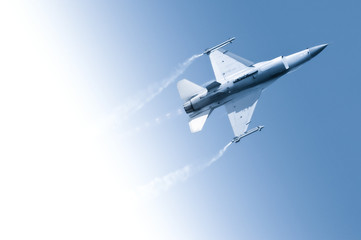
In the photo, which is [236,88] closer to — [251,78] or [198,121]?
[251,78]

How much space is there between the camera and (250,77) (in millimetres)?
55688

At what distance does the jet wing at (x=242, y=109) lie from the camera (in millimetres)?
56562

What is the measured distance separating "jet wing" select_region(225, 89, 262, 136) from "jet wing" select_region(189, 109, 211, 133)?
3.28 meters

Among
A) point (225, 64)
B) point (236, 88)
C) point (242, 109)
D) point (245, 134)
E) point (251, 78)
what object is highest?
point (225, 64)

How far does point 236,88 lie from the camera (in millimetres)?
56219

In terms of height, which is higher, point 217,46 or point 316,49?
point 217,46

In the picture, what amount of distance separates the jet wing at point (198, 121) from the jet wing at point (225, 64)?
523 cm

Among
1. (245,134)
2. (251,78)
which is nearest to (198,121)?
(245,134)

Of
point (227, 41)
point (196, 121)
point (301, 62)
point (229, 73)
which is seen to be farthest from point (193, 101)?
point (301, 62)

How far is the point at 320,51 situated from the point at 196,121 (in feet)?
64.6

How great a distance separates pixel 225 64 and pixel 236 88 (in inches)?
175

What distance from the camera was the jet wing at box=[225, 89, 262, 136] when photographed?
56.6 meters

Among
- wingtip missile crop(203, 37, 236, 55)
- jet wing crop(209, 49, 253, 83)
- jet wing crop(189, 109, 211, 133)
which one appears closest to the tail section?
jet wing crop(189, 109, 211, 133)

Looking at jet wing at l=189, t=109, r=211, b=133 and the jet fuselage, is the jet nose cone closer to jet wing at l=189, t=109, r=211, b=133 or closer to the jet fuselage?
the jet fuselage
